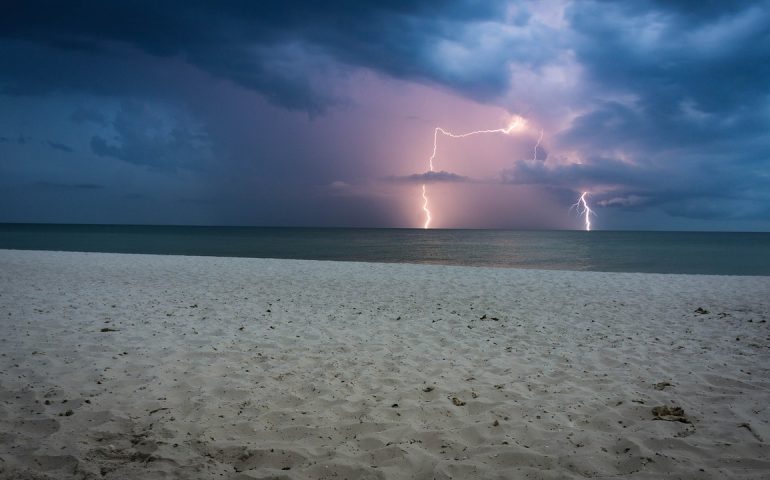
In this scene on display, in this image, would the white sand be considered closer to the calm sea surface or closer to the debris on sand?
the debris on sand

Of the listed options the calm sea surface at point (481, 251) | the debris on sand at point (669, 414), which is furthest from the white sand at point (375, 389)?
the calm sea surface at point (481, 251)

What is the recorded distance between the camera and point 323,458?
3.64 meters

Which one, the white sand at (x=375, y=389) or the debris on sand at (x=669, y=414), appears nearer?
the white sand at (x=375, y=389)

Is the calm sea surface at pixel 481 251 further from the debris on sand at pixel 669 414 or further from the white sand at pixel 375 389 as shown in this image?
the debris on sand at pixel 669 414

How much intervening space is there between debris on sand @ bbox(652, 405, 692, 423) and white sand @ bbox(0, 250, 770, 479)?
0.09 meters

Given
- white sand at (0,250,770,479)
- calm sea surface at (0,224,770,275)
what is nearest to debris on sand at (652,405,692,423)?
white sand at (0,250,770,479)

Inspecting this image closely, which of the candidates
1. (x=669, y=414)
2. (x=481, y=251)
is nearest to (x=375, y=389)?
(x=669, y=414)

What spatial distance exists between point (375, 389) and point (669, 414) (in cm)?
328

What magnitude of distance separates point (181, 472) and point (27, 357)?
4318 mm

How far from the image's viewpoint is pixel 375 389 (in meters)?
5.13

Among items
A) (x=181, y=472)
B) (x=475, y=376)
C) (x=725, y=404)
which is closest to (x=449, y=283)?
(x=475, y=376)

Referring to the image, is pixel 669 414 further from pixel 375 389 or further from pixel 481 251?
pixel 481 251

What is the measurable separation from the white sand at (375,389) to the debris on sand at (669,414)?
90 millimetres

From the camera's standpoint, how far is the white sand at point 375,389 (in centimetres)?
361
